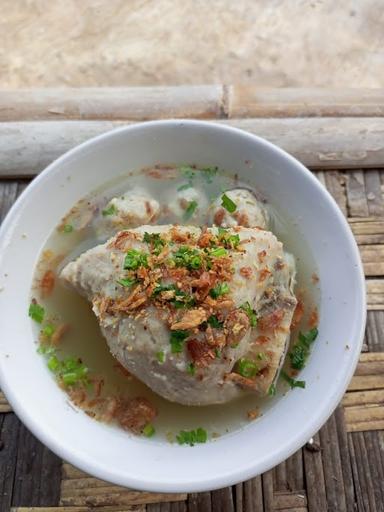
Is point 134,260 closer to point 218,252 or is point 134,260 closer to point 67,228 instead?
point 218,252

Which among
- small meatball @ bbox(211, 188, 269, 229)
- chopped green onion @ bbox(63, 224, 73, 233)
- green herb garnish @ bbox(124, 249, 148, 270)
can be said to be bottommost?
green herb garnish @ bbox(124, 249, 148, 270)

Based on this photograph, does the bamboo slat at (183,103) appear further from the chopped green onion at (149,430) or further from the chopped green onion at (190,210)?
the chopped green onion at (149,430)

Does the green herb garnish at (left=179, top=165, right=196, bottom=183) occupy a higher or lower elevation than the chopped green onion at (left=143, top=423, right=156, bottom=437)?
higher

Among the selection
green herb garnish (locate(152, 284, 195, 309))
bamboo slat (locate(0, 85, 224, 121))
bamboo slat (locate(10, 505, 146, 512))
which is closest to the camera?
green herb garnish (locate(152, 284, 195, 309))

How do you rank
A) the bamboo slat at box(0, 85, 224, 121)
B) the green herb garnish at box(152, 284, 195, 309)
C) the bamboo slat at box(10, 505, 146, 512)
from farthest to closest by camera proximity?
the bamboo slat at box(0, 85, 224, 121) < the bamboo slat at box(10, 505, 146, 512) < the green herb garnish at box(152, 284, 195, 309)

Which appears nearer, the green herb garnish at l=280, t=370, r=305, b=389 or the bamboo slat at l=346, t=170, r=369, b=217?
the green herb garnish at l=280, t=370, r=305, b=389

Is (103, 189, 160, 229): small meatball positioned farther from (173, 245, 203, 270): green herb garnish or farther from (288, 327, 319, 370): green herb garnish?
(288, 327, 319, 370): green herb garnish

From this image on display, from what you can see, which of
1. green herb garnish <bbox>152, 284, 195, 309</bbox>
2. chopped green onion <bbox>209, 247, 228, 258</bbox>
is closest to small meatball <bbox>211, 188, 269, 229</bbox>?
chopped green onion <bbox>209, 247, 228, 258</bbox>
